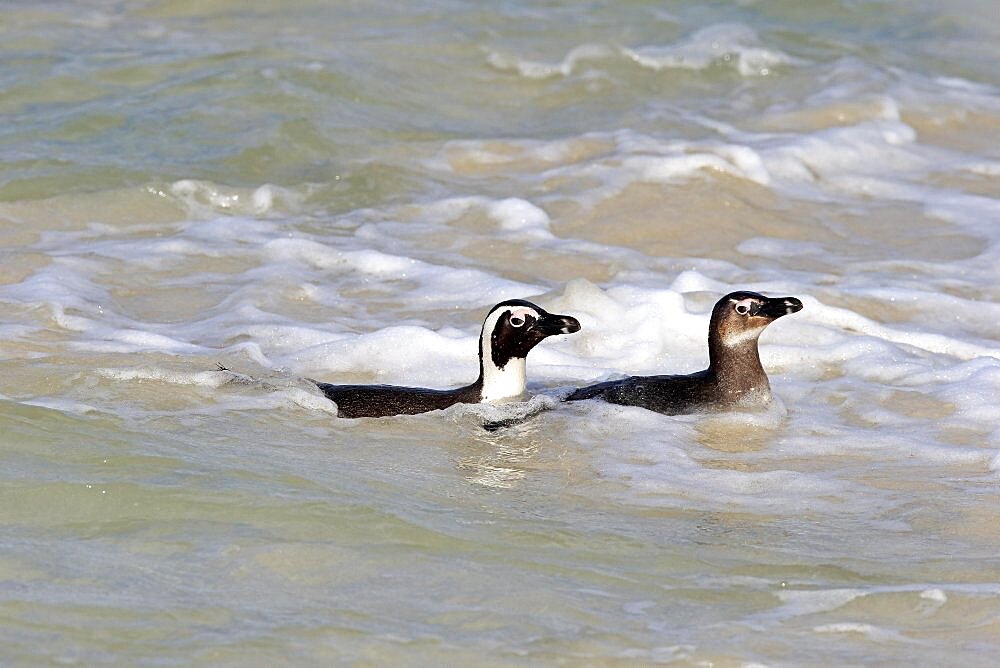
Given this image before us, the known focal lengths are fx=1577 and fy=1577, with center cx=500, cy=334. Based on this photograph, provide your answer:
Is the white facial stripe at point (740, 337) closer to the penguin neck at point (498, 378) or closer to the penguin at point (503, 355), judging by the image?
the penguin at point (503, 355)

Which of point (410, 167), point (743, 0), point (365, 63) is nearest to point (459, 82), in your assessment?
point (365, 63)

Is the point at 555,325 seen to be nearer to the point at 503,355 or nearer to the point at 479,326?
the point at 503,355

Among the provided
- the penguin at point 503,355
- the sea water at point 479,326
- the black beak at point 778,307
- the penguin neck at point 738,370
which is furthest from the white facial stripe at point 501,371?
Answer: the black beak at point 778,307

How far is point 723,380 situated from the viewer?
24.7 ft

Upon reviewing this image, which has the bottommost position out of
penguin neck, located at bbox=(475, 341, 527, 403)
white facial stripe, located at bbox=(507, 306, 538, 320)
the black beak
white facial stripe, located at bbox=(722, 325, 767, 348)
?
penguin neck, located at bbox=(475, 341, 527, 403)

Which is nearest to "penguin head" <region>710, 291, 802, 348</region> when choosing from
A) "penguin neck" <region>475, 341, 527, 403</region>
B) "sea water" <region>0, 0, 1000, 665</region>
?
"sea water" <region>0, 0, 1000, 665</region>

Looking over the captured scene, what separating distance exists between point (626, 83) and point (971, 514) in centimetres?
975

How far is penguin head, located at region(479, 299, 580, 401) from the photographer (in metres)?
7.45

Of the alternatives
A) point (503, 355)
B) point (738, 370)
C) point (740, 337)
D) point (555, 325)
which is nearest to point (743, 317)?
point (740, 337)

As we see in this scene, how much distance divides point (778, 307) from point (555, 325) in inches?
43.5

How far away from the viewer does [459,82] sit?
49.6 feet

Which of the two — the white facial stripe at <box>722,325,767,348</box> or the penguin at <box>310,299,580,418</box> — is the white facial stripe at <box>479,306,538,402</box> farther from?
the white facial stripe at <box>722,325,767,348</box>

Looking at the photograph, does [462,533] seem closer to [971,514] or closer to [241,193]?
[971,514]

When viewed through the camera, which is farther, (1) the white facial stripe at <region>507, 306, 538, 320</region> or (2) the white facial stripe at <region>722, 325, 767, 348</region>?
(2) the white facial stripe at <region>722, 325, 767, 348</region>
